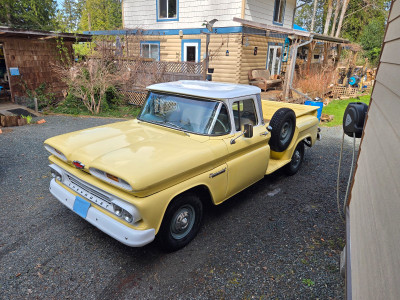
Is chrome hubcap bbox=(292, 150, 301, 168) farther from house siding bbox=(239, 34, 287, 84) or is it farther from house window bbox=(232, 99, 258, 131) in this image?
house siding bbox=(239, 34, 287, 84)

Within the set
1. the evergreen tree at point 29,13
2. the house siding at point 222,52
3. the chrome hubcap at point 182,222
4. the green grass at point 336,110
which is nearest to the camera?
the chrome hubcap at point 182,222

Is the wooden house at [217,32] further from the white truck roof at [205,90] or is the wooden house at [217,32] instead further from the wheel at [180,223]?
the wheel at [180,223]

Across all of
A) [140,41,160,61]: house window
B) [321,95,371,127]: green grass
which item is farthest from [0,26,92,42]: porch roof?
[321,95,371,127]: green grass

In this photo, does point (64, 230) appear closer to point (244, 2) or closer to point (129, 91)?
point (129, 91)

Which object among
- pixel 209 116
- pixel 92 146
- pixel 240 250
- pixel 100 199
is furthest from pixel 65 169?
pixel 240 250

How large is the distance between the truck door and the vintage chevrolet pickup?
0.6 inches

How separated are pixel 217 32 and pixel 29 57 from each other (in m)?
8.12

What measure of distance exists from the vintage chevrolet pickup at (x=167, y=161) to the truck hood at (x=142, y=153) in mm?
11

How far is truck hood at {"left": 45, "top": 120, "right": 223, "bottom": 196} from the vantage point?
107 inches

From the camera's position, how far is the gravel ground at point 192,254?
2.80m

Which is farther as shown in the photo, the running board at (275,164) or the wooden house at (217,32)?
the wooden house at (217,32)

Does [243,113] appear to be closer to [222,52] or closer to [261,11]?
[222,52]

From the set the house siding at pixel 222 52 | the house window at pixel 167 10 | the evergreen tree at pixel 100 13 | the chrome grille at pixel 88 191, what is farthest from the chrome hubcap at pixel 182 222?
the evergreen tree at pixel 100 13

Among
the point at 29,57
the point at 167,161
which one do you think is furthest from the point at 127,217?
the point at 29,57
